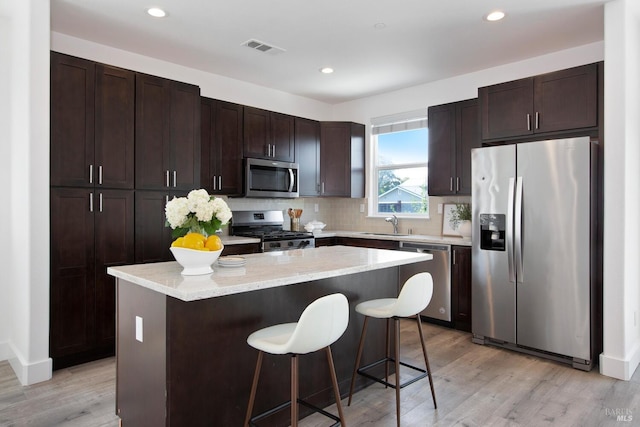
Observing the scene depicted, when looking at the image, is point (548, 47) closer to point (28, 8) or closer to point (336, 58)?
point (336, 58)

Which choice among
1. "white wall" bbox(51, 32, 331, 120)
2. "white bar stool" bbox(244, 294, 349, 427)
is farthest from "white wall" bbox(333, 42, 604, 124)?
"white bar stool" bbox(244, 294, 349, 427)

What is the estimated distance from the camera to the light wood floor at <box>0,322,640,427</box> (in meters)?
2.47

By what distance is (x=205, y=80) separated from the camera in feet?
15.6

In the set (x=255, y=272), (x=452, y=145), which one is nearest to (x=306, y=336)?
(x=255, y=272)

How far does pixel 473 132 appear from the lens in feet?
14.5

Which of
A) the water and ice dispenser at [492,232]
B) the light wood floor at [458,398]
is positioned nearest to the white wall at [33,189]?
the light wood floor at [458,398]

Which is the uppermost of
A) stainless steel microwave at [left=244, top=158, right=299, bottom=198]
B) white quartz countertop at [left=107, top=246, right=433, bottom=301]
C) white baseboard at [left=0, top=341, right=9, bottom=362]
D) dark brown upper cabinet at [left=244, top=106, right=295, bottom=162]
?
dark brown upper cabinet at [left=244, top=106, right=295, bottom=162]

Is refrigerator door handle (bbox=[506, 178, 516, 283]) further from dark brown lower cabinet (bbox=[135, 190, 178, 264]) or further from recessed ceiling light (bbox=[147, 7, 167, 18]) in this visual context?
recessed ceiling light (bbox=[147, 7, 167, 18])

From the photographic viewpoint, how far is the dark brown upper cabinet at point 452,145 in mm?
4449

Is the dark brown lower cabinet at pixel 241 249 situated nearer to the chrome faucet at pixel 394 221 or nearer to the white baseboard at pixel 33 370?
the white baseboard at pixel 33 370

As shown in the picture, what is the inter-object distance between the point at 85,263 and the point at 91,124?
1125 mm

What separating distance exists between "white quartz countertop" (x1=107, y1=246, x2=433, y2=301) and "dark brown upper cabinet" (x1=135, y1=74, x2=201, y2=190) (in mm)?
1465

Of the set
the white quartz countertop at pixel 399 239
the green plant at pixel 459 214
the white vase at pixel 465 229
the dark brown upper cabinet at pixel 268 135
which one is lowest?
the white quartz countertop at pixel 399 239

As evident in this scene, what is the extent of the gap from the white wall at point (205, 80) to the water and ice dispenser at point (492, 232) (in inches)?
120
